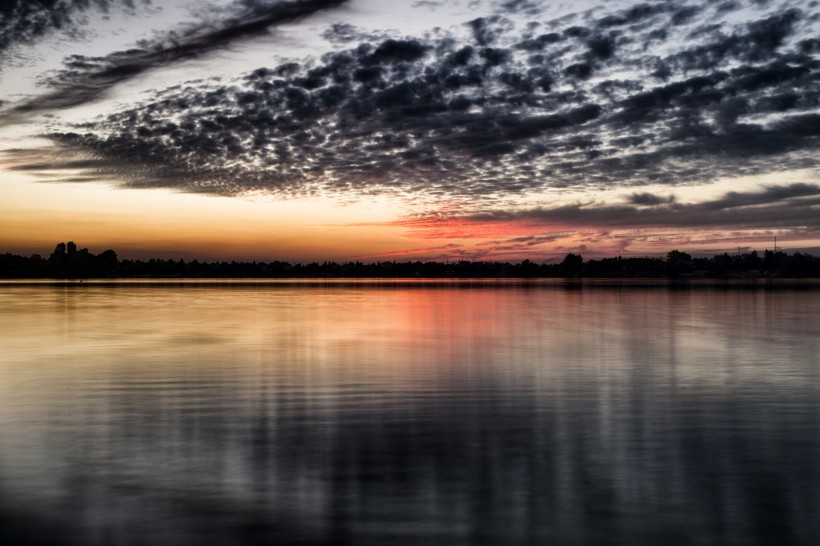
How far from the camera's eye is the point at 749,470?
33.0ft

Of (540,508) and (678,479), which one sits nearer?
(540,508)

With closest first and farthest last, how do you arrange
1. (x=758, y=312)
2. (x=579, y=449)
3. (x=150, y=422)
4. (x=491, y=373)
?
(x=579, y=449), (x=150, y=422), (x=491, y=373), (x=758, y=312)

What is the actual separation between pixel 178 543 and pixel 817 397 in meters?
15.3

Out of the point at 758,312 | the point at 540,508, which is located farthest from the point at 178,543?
the point at 758,312

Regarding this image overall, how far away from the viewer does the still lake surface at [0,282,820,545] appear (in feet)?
26.2

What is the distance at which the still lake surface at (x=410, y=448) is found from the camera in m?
7.97

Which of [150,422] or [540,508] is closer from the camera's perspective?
[540,508]

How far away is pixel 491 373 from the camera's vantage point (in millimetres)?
20547

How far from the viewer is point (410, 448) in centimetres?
1141

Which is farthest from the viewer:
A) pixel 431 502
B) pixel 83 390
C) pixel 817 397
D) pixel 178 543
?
pixel 83 390

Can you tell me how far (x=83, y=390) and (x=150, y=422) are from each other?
17.7 ft

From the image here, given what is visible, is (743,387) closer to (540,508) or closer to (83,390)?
(540,508)

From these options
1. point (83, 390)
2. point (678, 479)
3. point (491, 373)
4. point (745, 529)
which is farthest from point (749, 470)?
point (83, 390)

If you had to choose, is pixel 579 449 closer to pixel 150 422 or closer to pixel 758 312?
pixel 150 422
